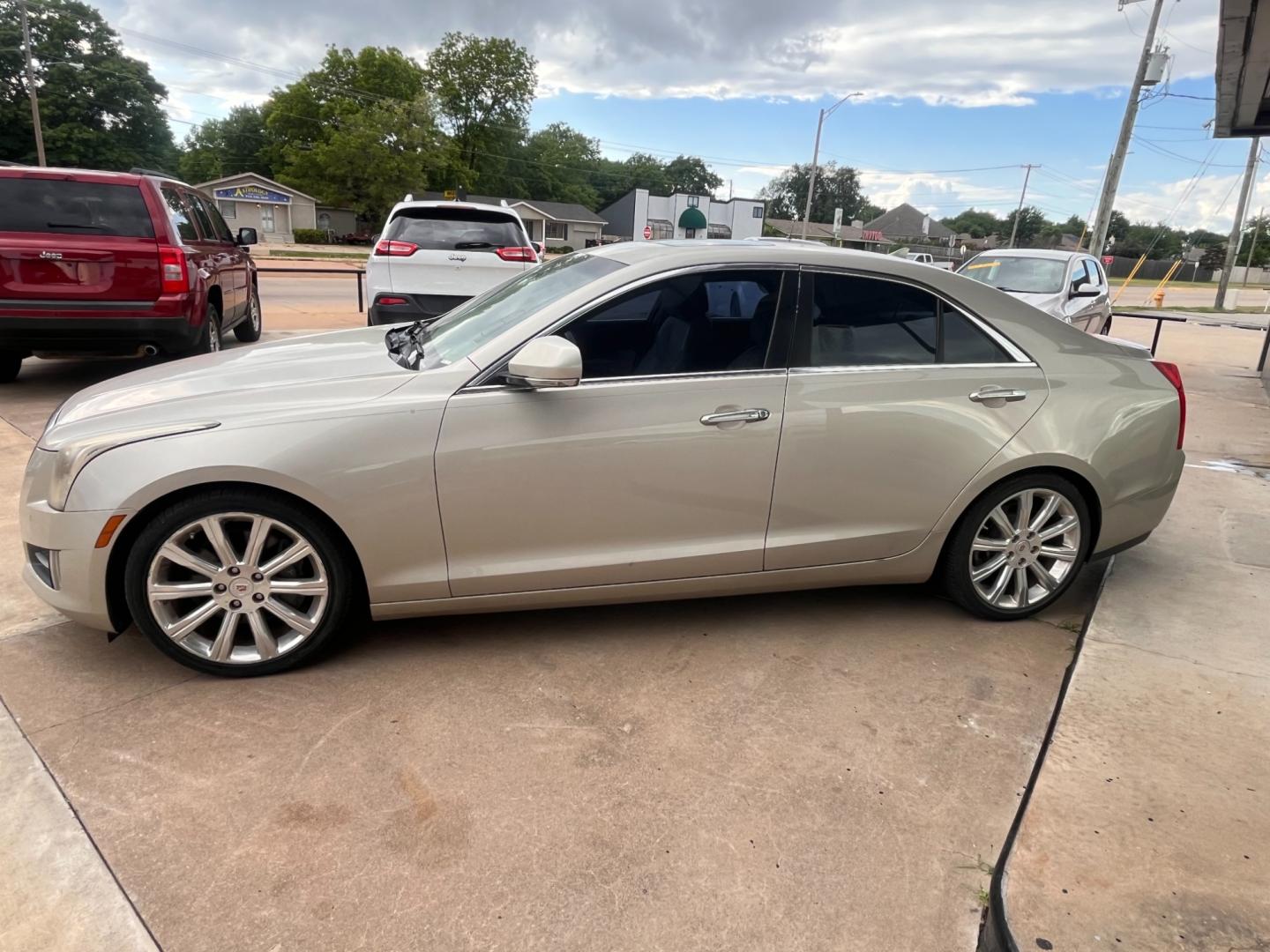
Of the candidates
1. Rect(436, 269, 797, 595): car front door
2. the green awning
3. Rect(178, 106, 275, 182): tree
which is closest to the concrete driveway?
Rect(436, 269, 797, 595): car front door

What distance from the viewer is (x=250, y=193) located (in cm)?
5731

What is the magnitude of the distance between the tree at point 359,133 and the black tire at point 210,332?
59.3 meters

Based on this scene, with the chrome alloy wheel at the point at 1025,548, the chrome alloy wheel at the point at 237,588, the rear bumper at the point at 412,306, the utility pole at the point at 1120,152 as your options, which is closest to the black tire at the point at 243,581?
the chrome alloy wheel at the point at 237,588

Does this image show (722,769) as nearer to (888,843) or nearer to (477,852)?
(888,843)

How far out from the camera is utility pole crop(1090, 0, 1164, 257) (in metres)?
20.4

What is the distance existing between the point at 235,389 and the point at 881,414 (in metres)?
2.45

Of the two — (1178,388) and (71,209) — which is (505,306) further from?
(71,209)

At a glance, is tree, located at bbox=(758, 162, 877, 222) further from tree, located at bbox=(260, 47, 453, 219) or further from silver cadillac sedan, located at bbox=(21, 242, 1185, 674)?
silver cadillac sedan, located at bbox=(21, 242, 1185, 674)

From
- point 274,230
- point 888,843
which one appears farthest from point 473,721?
point 274,230

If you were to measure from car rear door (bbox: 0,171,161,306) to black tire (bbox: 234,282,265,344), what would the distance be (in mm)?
3243

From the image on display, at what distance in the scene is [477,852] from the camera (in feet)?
7.61

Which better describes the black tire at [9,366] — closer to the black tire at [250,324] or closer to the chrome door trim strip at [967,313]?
the black tire at [250,324]

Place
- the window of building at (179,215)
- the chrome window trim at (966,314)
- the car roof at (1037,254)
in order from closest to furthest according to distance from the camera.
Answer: the chrome window trim at (966,314), the window of building at (179,215), the car roof at (1037,254)

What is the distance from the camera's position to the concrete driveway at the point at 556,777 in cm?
213
